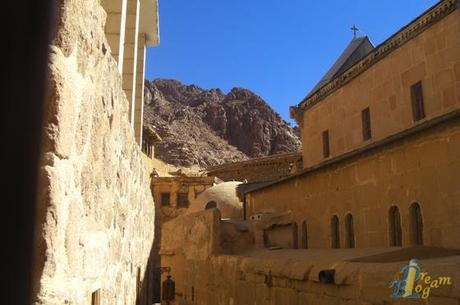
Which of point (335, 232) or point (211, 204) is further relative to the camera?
point (211, 204)

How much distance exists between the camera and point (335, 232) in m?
12.7

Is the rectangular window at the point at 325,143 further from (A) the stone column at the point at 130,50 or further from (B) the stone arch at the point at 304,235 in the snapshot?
(A) the stone column at the point at 130,50

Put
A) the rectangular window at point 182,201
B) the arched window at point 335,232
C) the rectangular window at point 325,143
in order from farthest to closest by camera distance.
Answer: the rectangular window at point 182,201 → the rectangular window at point 325,143 → the arched window at point 335,232

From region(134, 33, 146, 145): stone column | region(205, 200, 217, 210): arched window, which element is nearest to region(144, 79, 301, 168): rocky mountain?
region(205, 200, 217, 210): arched window

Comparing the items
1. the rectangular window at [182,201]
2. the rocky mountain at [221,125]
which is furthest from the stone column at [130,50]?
the rocky mountain at [221,125]

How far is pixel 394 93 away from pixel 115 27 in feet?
31.7

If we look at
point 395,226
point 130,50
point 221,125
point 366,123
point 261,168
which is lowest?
point 395,226

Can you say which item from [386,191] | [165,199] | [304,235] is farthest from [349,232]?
[165,199]

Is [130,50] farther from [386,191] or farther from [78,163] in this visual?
[78,163]

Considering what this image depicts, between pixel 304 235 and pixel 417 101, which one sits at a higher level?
pixel 417 101

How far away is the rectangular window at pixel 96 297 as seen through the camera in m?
3.57

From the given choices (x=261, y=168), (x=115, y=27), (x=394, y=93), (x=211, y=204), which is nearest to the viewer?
(x=115, y=27)

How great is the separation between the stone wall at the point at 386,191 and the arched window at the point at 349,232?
0.10 m

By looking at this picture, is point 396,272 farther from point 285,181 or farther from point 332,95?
point 332,95
